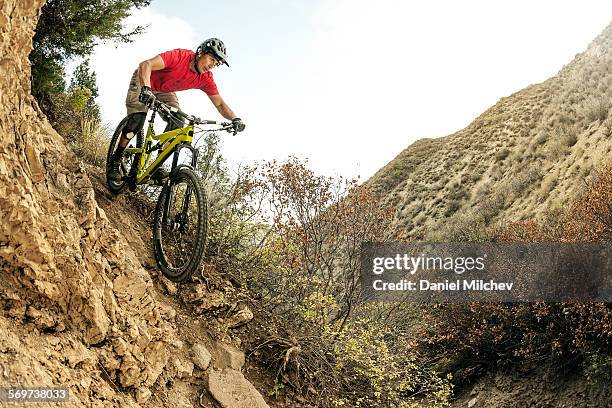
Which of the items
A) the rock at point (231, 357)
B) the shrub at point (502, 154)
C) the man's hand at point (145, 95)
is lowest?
the rock at point (231, 357)

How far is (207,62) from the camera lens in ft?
17.1

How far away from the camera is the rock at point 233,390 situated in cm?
448

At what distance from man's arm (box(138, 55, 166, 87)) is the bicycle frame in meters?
0.38

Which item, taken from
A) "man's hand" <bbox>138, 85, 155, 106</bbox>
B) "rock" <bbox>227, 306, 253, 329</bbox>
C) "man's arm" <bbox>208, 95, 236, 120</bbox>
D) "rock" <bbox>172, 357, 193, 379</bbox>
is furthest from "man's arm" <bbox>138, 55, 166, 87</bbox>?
"rock" <bbox>172, 357, 193, 379</bbox>

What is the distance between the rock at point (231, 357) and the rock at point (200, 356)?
0.64ft

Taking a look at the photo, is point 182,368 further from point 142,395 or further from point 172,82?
point 172,82

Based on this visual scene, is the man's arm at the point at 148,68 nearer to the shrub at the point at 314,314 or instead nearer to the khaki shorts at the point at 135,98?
the khaki shorts at the point at 135,98

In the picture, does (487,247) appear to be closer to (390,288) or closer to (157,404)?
(390,288)

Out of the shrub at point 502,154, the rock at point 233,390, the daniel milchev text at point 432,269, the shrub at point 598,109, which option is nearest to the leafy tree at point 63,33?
the rock at point 233,390

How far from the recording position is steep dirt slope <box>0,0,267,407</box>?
3129 mm

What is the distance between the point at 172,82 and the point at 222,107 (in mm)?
564

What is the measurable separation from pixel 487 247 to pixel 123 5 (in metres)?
10.9

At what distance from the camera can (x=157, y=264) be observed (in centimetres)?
513

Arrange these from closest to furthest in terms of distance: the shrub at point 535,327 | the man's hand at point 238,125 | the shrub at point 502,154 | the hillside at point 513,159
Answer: the man's hand at point 238,125, the shrub at point 535,327, the hillside at point 513,159, the shrub at point 502,154
